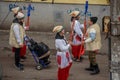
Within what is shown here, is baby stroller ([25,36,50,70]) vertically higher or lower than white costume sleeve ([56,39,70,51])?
lower

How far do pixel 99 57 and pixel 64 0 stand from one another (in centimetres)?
339

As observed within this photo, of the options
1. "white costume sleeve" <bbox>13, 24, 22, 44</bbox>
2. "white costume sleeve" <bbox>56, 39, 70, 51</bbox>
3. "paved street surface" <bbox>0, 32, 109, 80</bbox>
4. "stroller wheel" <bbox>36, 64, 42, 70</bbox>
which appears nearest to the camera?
"white costume sleeve" <bbox>56, 39, 70, 51</bbox>

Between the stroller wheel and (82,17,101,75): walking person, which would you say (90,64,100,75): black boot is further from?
the stroller wheel

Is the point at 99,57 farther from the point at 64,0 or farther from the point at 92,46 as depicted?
the point at 64,0

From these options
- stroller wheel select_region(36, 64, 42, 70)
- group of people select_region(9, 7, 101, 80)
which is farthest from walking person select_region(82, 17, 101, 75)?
stroller wheel select_region(36, 64, 42, 70)

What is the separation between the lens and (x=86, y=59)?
47.2ft

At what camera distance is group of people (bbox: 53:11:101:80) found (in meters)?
11.6

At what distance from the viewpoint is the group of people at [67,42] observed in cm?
1158

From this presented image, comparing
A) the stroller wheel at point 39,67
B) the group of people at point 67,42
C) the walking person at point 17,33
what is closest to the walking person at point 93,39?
the group of people at point 67,42

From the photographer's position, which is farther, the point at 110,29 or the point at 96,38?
the point at 96,38

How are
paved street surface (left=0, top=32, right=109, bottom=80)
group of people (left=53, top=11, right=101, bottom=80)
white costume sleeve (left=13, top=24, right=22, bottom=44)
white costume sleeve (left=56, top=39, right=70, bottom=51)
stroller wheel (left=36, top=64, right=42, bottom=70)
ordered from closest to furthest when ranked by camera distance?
white costume sleeve (left=56, top=39, right=70, bottom=51)
group of people (left=53, top=11, right=101, bottom=80)
paved street surface (left=0, top=32, right=109, bottom=80)
white costume sleeve (left=13, top=24, right=22, bottom=44)
stroller wheel (left=36, top=64, right=42, bottom=70)

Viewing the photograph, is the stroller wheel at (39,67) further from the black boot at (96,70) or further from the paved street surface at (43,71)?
the black boot at (96,70)

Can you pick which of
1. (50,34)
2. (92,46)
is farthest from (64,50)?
(50,34)

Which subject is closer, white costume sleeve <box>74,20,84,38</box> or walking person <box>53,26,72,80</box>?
walking person <box>53,26,72,80</box>
